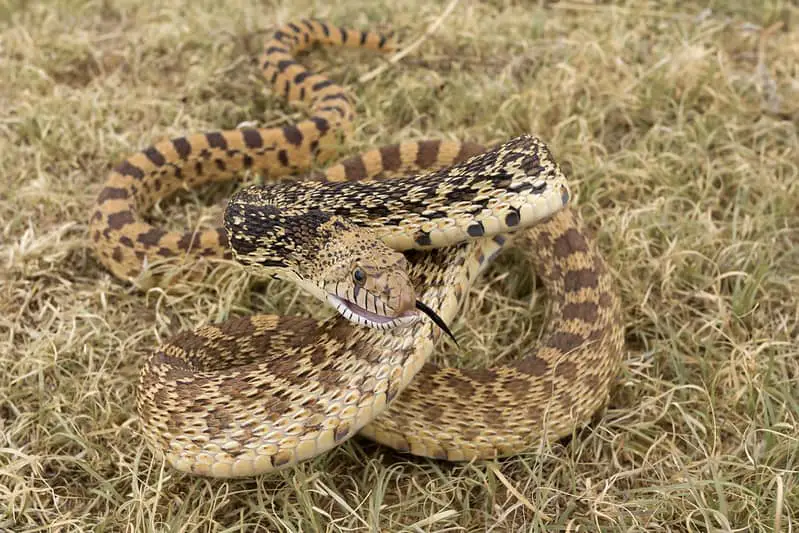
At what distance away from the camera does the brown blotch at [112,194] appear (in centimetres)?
529

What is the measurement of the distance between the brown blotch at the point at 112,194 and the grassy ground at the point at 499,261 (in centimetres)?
24

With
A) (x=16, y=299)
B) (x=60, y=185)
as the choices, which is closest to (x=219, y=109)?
(x=60, y=185)

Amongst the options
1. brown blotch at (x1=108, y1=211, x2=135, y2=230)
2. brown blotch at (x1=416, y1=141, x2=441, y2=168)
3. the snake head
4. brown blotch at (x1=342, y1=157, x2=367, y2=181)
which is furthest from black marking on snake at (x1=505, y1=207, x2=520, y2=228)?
brown blotch at (x1=108, y1=211, x2=135, y2=230)

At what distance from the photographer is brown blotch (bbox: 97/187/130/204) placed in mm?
5285

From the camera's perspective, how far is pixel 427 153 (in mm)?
5414

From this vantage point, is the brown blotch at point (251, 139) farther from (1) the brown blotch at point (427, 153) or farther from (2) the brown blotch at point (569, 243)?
(2) the brown blotch at point (569, 243)

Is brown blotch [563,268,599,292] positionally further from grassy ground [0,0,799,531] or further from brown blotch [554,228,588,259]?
grassy ground [0,0,799,531]

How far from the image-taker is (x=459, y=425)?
3738 millimetres

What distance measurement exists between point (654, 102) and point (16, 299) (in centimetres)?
477

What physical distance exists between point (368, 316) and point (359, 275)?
0.18 meters

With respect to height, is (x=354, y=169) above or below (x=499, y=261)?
above

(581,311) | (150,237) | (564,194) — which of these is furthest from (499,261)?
(150,237)

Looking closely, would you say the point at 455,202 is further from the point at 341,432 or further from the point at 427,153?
the point at 427,153

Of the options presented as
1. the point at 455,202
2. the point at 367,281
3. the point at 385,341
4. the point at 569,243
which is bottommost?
the point at 569,243
